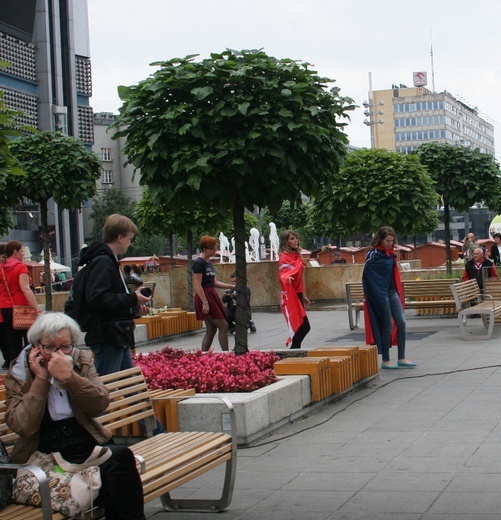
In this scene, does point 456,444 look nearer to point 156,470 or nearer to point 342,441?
point 342,441

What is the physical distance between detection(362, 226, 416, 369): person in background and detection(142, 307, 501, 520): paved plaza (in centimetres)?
→ 67

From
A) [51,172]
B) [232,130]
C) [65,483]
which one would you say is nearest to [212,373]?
[232,130]

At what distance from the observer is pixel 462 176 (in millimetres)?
26156

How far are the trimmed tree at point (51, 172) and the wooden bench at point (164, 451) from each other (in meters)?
15.5

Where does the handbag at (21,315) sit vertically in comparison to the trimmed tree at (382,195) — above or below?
below

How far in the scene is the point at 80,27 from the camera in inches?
3300

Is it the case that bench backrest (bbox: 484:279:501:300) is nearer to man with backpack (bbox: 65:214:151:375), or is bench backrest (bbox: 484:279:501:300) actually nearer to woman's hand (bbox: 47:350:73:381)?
man with backpack (bbox: 65:214:151:375)

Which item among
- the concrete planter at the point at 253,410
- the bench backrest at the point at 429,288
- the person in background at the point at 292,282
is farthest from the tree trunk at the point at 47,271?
the concrete planter at the point at 253,410

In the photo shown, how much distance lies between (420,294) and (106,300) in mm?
13278

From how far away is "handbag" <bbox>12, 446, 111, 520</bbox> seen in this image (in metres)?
4.74

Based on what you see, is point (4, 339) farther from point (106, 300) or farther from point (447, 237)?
point (447, 237)

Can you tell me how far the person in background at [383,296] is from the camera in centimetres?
1273

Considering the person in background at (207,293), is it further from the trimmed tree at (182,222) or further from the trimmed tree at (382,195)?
the trimmed tree at (182,222)

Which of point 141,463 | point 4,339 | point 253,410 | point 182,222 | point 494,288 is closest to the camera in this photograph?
point 141,463
